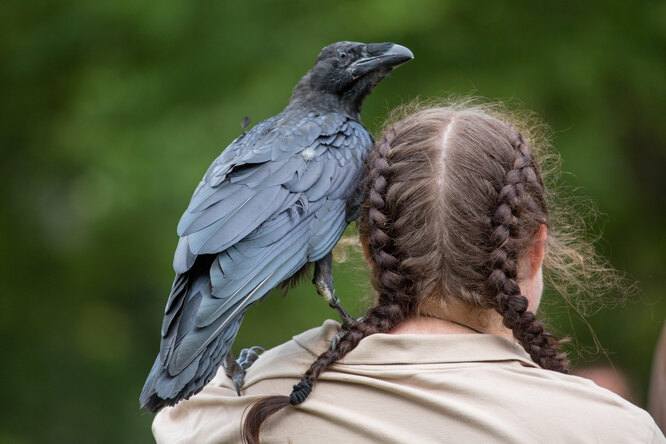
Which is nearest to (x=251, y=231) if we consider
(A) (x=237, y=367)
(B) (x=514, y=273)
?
(A) (x=237, y=367)

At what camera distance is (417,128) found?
80.0 inches

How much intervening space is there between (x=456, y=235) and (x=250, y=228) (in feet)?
1.97

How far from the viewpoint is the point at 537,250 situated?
199 centimetres

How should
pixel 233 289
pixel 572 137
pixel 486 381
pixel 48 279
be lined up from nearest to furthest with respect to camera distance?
pixel 486 381
pixel 233 289
pixel 572 137
pixel 48 279

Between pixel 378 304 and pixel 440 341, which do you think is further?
pixel 378 304

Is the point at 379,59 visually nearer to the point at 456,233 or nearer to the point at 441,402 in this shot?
the point at 456,233

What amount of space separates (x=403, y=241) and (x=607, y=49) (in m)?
3.72

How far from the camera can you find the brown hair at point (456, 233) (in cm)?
185

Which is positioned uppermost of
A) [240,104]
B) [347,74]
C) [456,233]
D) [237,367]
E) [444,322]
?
[347,74]

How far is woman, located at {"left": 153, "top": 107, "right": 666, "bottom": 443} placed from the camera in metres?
1.65

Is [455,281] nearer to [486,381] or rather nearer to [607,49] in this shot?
[486,381]

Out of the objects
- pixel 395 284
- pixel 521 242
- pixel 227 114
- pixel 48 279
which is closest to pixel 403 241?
pixel 395 284

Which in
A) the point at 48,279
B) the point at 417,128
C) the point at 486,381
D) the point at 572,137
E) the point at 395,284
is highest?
the point at 417,128

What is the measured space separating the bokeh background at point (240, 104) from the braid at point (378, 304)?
7.78 ft
